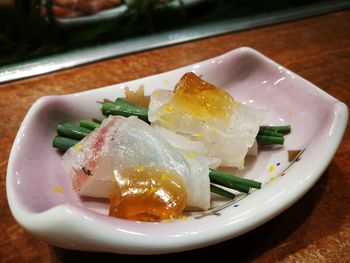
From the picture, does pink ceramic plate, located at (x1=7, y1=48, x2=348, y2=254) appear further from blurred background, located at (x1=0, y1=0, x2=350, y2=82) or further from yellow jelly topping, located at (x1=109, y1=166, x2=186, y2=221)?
blurred background, located at (x1=0, y1=0, x2=350, y2=82)

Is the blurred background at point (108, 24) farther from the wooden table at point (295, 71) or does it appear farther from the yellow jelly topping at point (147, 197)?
the yellow jelly topping at point (147, 197)

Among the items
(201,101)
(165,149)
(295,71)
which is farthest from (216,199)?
(295,71)

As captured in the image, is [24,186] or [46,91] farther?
[46,91]

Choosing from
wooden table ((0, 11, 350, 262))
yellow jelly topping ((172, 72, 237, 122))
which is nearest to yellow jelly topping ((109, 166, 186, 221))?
wooden table ((0, 11, 350, 262))

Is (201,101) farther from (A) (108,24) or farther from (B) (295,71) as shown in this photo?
(A) (108,24)

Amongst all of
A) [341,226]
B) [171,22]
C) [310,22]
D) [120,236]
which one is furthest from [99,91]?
[310,22]

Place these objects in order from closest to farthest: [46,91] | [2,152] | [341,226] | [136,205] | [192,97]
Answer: [136,205] < [341,226] < [192,97] < [2,152] < [46,91]

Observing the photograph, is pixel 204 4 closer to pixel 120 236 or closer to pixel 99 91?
pixel 99 91
